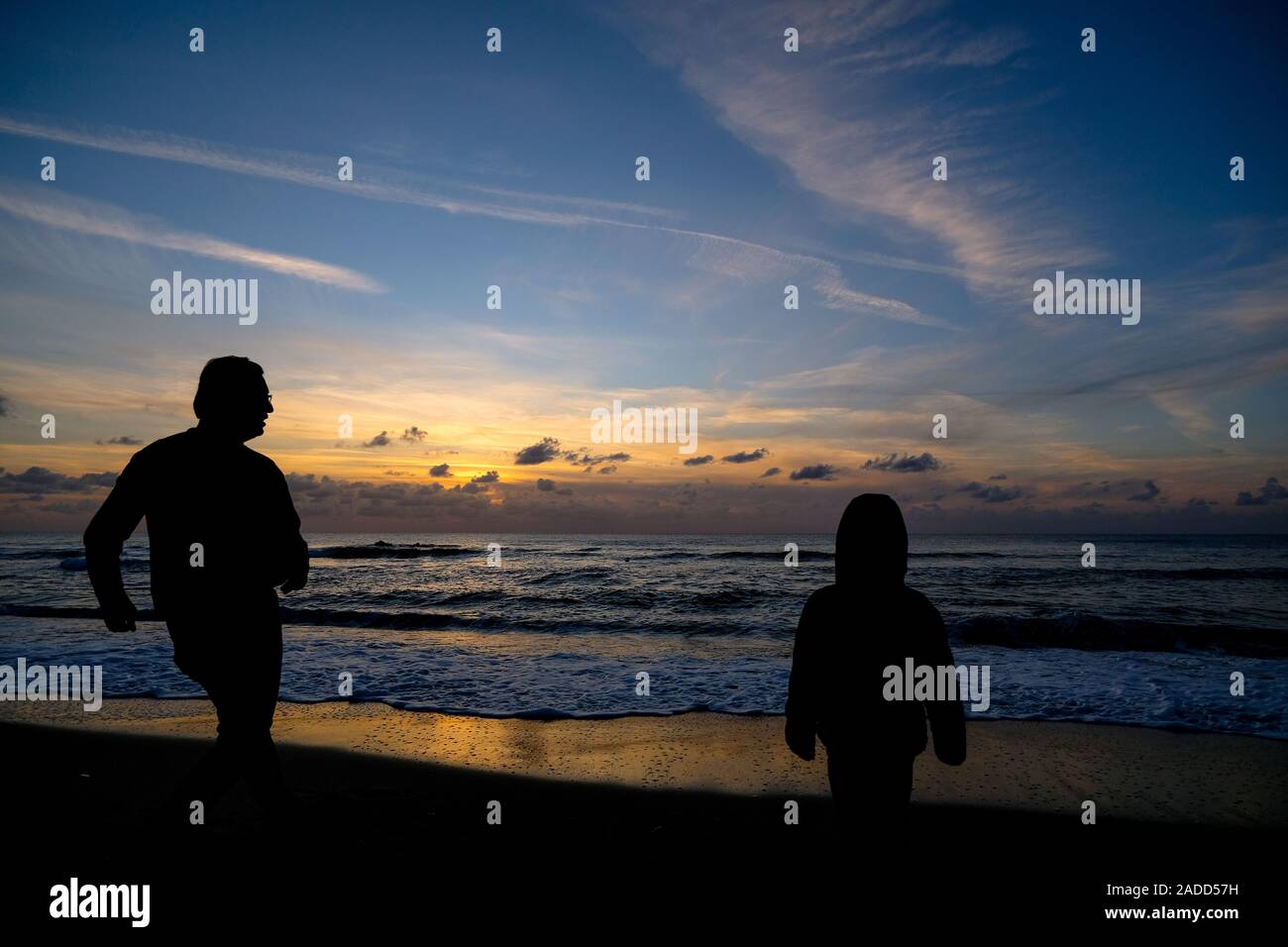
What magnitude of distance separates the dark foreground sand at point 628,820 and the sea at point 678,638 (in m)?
1.32

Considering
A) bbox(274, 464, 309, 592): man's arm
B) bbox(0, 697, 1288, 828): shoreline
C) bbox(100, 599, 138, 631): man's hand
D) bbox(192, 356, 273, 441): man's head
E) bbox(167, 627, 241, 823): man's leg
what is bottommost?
bbox(0, 697, 1288, 828): shoreline

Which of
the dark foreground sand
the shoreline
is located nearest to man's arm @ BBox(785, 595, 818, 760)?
the dark foreground sand

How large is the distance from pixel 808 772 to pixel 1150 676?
25.0 ft

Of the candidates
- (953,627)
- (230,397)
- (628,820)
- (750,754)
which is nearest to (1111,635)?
(953,627)

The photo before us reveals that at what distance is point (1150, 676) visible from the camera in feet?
33.4

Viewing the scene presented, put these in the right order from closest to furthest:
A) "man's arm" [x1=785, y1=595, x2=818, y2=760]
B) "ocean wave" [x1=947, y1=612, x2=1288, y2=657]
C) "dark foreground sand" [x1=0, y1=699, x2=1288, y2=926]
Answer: "man's arm" [x1=785, y1=595, x2=818, y2=760]
"dark foreground sand" [x1=0, y1=699, x2=1288, y2=926]
"ocean wave" [x1=947, y1=612, x2=1288, y2=657]

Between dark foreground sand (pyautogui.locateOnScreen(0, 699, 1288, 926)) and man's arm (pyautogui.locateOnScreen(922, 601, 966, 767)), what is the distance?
375 millimetres

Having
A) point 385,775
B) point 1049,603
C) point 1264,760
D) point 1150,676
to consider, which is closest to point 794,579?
point 1049,603

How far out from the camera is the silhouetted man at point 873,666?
2580mm

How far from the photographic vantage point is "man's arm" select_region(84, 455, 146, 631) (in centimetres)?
282

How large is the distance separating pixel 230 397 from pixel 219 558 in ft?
2.36
